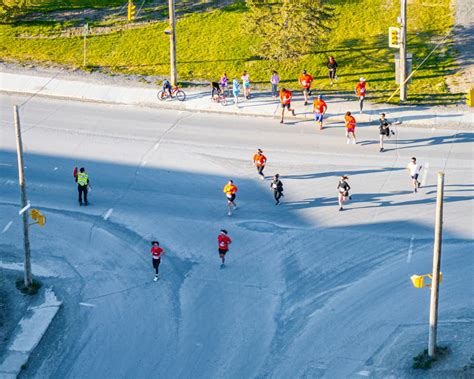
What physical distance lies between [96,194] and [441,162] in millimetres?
13812

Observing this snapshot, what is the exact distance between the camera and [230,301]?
33.5 m

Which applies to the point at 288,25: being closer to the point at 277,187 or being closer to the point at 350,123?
Answer: the point at 350,123

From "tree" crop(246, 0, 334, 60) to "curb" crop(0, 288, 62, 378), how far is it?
829 inches

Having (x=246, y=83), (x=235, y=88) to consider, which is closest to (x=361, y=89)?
(x=246, y=83)

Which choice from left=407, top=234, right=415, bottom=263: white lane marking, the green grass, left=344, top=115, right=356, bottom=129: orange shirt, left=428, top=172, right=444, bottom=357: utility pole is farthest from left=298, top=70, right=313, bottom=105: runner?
left=428, top=172, right=444, bottom=357: utility pole

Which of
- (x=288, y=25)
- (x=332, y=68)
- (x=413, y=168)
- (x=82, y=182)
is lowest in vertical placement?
(x=82, y=182)

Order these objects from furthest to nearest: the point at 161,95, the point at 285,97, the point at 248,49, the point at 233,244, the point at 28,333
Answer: the point at 248,49, the point at 161,95, the point at 285,97, the point at 233,244, the point at 28,333

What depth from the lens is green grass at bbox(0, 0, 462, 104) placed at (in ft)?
168

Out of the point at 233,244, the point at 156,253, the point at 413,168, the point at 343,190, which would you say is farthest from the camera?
the point at 413,168

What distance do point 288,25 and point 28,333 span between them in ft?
79.0

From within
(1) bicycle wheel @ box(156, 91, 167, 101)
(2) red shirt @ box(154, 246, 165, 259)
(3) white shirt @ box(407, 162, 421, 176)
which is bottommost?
(2) red shirt @ box(154, 246, 165, 259)

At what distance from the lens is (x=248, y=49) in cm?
5456

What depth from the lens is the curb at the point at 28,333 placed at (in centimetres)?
3072

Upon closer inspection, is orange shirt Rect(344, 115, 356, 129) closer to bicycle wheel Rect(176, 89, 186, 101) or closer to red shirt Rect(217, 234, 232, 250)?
bicycle wheel Rect(176, 89, 186, 101)
